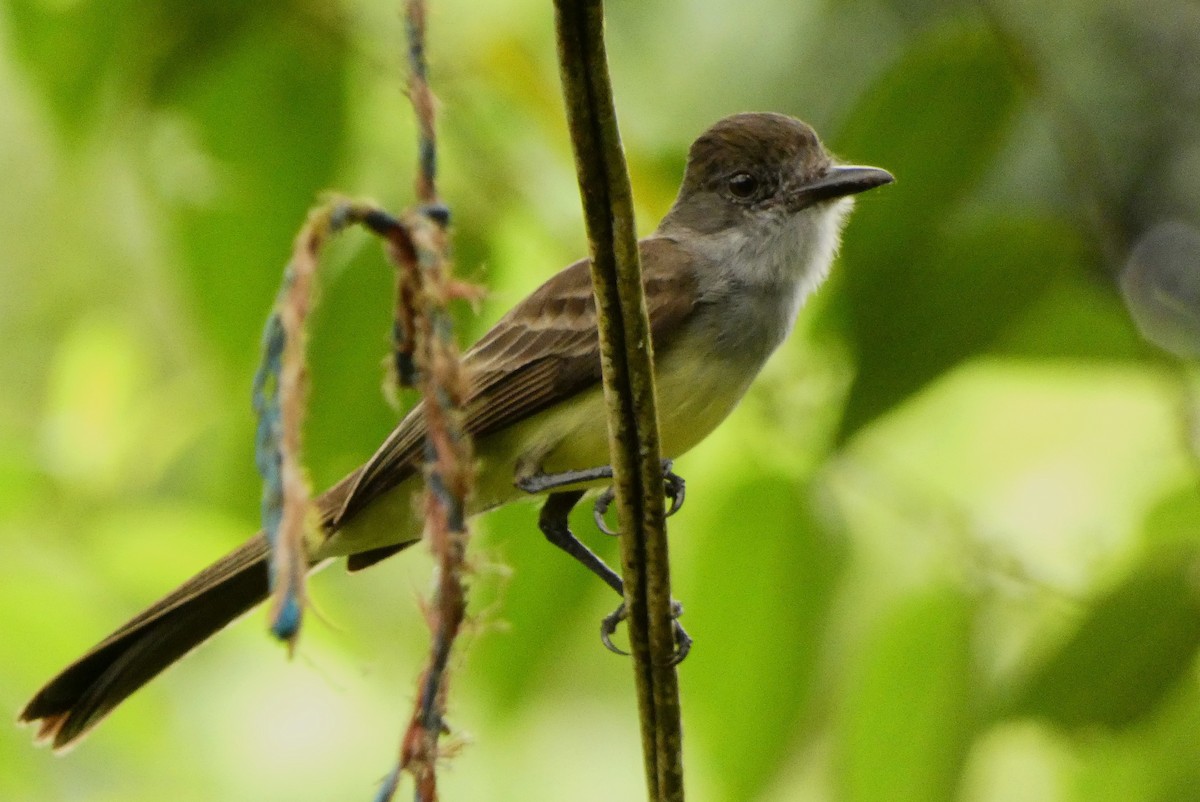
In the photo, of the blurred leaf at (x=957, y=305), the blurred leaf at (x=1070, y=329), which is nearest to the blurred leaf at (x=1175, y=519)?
the blurred leaf at (x=1070, y=329)

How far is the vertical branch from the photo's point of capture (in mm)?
1537

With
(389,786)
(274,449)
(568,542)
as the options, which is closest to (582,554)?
(568,542)

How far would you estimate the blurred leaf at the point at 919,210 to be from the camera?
8.74ft

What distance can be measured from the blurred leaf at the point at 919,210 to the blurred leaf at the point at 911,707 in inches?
14.6

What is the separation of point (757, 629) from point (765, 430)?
45 centimetres

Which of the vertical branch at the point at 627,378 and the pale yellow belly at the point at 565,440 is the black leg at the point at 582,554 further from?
the vertical branch at the point at 627,378

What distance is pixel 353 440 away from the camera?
110 inches

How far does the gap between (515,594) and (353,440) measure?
1.38ft

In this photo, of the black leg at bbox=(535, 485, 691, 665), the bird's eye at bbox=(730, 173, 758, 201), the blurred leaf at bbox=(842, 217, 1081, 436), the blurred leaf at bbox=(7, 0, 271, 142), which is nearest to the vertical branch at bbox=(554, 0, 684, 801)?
the black leg at bbox=(535, 485, 691, 665)

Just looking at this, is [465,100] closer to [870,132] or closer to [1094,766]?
[870,132]

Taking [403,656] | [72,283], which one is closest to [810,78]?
[403,656]

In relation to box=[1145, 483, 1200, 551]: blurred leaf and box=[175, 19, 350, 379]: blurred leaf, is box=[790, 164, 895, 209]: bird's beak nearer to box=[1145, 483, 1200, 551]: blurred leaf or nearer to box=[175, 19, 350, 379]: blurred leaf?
box=[1145, 483, 1200, 551]: blurred leaf

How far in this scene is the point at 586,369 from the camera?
3.14 metres

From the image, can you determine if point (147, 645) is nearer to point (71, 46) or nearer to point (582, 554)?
point (582, 554)
